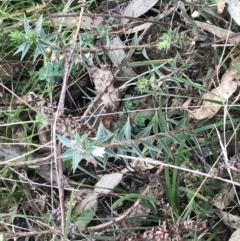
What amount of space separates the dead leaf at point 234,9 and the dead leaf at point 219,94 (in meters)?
0.15

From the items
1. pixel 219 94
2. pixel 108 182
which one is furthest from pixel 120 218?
pixel 219 94

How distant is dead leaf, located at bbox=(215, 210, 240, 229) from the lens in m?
1.59

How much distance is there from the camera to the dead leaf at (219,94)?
1.63 metres

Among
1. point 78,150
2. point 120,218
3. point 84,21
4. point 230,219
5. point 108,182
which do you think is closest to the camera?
point 78,150

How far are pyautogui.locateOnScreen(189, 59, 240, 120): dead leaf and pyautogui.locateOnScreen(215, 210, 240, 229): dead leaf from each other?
0.29 meters

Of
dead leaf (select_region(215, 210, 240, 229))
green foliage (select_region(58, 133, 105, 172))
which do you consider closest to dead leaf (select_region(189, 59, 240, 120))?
dead leaf (select_region(215, 210, 240, 229))

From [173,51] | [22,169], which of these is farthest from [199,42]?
[22,169]

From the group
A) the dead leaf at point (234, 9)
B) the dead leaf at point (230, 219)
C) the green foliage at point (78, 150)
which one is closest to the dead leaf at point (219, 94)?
the dead leaf at point (234, 9)

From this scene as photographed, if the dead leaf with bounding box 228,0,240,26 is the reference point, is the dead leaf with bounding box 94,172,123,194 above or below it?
below

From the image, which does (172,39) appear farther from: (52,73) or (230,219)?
(230,219)

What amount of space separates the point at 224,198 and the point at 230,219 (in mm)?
63

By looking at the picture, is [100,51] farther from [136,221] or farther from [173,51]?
[136,221]

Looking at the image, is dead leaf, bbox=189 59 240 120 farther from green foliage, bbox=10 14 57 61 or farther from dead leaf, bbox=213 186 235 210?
green foliage, bbox=10 14 57 61

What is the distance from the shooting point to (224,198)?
1.61 m
